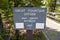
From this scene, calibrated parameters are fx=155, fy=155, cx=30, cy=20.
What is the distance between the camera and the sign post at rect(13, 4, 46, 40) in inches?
151

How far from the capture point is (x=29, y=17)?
3859 mm

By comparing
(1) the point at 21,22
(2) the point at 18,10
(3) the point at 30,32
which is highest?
(2) the point at 18,10

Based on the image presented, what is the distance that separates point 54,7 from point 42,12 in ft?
69.8

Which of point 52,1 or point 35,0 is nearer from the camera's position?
point 35,0

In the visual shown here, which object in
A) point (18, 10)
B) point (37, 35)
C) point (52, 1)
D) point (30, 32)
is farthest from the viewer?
point (52, 1)

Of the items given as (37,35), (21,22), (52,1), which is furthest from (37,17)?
(52,1)

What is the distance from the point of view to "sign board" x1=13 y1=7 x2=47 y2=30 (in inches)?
151

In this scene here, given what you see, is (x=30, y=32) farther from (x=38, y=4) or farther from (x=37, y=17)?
(x=38, y=4)

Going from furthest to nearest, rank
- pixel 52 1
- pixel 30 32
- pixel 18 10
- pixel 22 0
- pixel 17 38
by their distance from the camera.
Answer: pixel 52 1, pixel 17 38, pixel 22 0, pixel 30 32, pixel 18 10

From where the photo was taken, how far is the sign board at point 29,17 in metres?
3.84

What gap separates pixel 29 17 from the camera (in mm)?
3859

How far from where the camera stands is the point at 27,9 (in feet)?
12.6

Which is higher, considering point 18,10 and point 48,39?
point 18,10

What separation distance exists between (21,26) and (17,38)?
11.2ft
